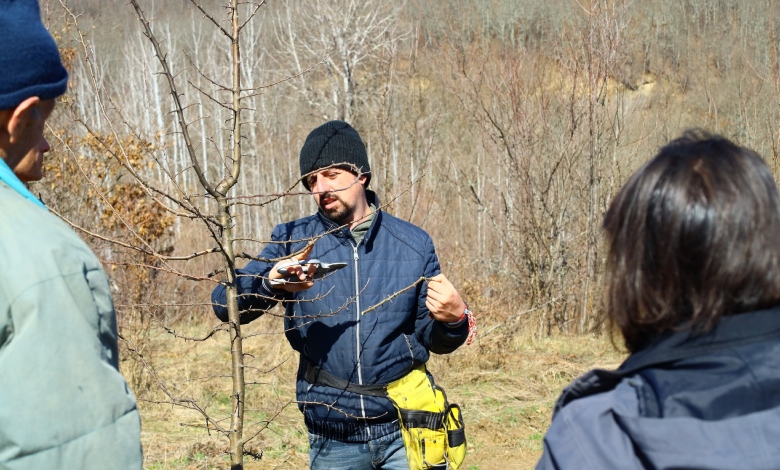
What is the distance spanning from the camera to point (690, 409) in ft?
3.67

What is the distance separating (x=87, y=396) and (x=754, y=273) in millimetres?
1100

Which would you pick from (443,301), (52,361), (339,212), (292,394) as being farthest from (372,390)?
(292,394)

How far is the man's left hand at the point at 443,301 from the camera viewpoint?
2.61 m

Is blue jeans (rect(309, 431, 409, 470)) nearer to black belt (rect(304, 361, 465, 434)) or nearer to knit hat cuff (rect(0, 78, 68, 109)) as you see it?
black belt (rect(304, 361, 465, 434))

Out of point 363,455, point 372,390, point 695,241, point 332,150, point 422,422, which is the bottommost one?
point 363,455

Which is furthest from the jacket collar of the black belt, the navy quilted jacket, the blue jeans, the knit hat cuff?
the knit hat cuff

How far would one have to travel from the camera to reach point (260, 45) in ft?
85.3

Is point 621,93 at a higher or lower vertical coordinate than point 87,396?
lower

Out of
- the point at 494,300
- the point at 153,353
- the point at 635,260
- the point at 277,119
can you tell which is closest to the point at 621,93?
the point at 494,300

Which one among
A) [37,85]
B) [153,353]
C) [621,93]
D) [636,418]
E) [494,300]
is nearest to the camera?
[636,418]

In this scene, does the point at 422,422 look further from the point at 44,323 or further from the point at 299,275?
the point at 44,323

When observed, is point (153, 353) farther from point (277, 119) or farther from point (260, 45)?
point (260, 45)

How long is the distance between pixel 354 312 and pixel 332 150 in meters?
0.68

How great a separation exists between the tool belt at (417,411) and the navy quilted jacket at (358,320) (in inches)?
1.0
